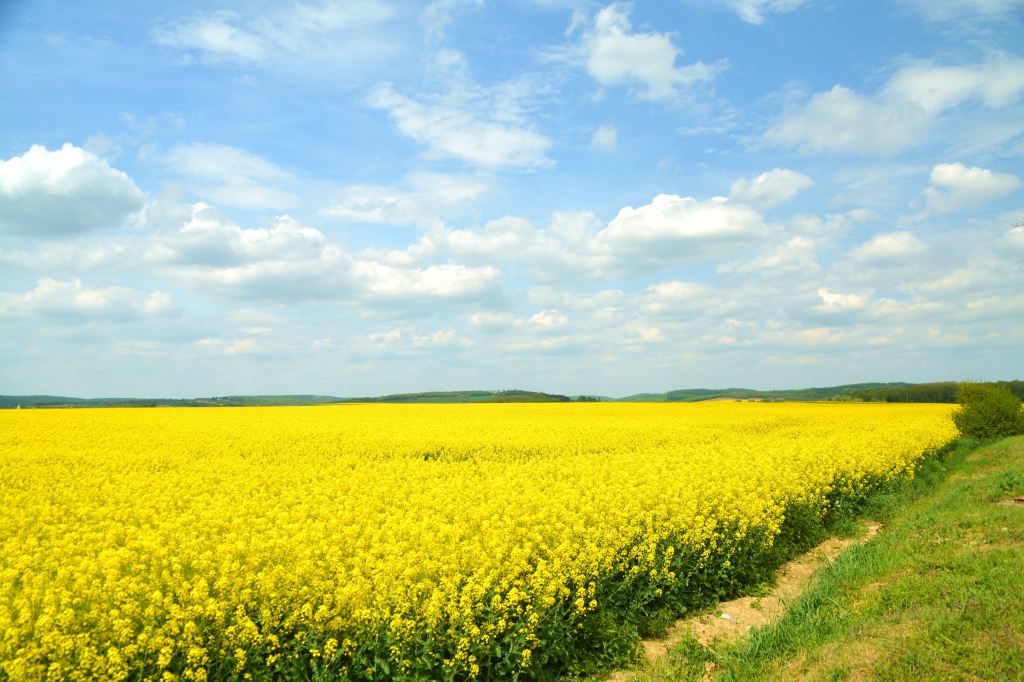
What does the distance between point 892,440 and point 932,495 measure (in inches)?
216

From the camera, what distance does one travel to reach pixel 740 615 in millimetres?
7969

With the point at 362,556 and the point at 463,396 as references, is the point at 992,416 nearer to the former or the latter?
the point at 362,556

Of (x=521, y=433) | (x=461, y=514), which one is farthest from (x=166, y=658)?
(x=521, y=433)

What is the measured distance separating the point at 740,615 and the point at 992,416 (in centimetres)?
2641

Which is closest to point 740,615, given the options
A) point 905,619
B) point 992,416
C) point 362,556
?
point 905,619

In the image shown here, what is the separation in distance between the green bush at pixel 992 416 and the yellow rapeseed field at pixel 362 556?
16.1m

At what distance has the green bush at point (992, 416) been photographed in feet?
85.4

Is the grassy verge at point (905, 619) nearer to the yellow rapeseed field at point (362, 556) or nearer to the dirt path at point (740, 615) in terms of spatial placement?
the dirt path at point (740, 615)

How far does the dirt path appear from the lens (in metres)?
7.04

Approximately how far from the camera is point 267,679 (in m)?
5.12

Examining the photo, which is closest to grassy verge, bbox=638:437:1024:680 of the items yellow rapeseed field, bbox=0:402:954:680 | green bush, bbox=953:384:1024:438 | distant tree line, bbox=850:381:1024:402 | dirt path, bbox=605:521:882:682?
dirt path, bbox=605:521:882:682

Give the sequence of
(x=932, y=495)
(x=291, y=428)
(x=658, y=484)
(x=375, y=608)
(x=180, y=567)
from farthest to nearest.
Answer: (x=291, y=428) → (x=932, y=495) → (x=658, y=484) → (x=180, y=567) → (x=375, y=608)

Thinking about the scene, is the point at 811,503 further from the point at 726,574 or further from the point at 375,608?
the point at 375,608

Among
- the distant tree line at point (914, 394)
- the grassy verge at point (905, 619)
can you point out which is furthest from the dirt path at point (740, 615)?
the distant tree line at point (914, 394)
